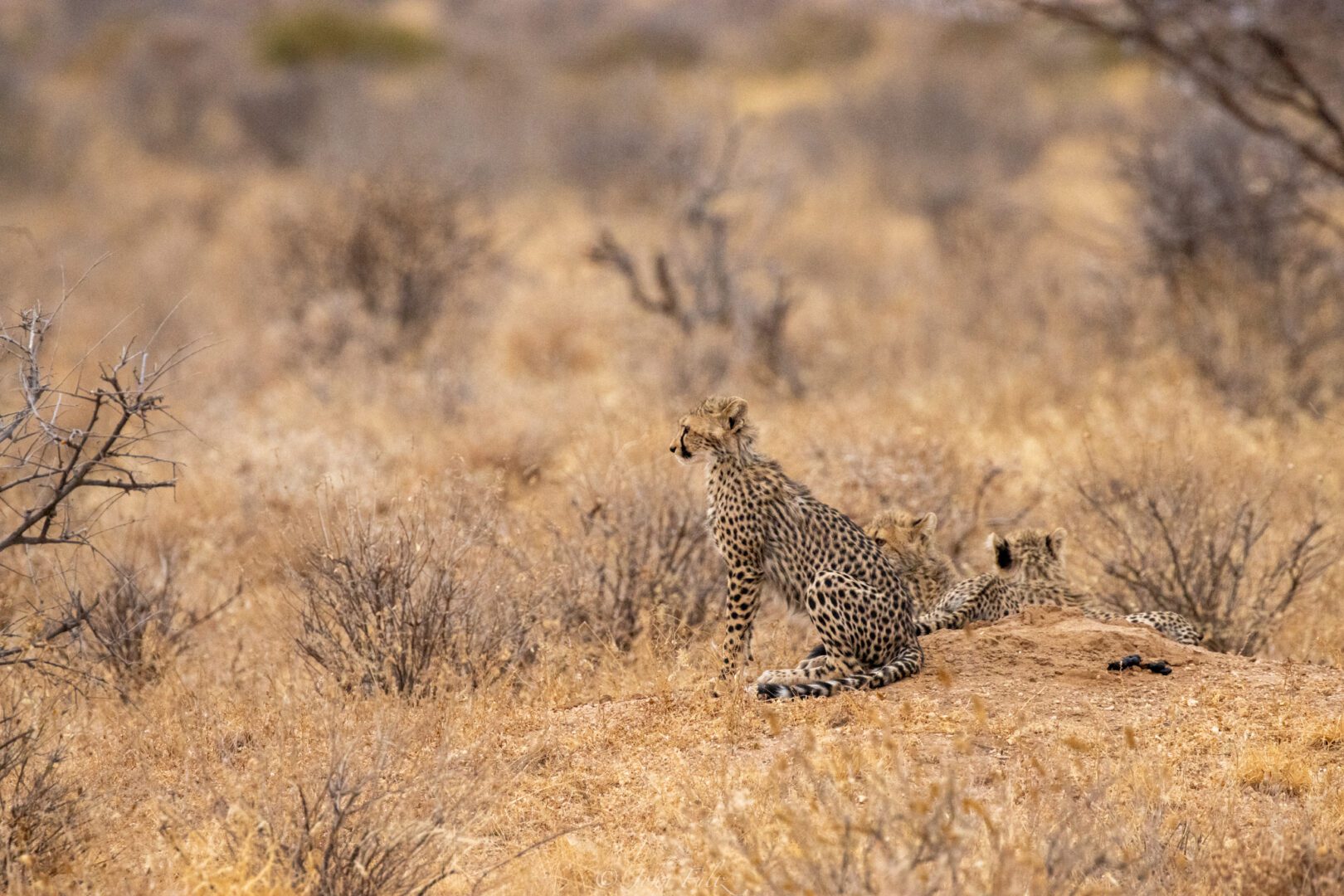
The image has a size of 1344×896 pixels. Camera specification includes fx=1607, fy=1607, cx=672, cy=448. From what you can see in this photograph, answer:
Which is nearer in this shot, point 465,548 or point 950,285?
Result: point 465,548

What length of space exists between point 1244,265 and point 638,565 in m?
7.26

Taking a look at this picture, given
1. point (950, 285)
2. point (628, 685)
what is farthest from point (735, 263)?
point (628, 685)

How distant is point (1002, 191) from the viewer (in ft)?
65.3

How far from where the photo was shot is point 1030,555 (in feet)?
21.9

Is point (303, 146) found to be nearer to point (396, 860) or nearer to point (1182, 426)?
point (1182, 426)

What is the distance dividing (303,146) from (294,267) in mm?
11607

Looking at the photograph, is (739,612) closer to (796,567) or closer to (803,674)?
(796,567)

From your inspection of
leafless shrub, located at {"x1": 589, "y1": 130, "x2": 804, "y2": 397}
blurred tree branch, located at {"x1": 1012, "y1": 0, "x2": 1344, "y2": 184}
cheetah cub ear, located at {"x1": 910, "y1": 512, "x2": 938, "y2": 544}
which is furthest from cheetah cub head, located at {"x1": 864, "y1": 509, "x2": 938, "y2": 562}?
leafless shrub, located at {"x1": 589, "y1": 130, "x2": 804, "y2": 397}

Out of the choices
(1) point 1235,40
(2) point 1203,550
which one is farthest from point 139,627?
(1) point 1235,40

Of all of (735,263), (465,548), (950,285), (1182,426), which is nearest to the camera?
(465,548)

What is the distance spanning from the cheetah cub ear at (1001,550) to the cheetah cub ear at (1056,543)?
17 cm

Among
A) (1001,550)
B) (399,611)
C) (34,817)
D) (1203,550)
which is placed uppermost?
(399,611)

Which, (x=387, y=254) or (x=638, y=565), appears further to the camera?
(x=387, y=254)

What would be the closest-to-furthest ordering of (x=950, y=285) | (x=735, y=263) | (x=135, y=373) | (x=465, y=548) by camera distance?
(x=135, y=373) < (x=465, y=548) < (x=735, y=263) < (x=950, y=285)
